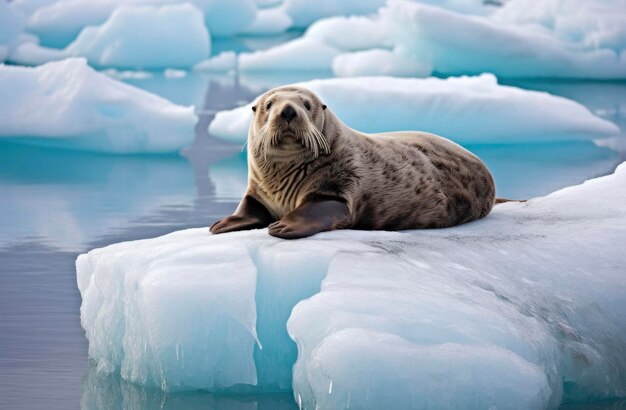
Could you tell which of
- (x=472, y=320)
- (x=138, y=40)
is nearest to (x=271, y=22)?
(x=138, y=40)

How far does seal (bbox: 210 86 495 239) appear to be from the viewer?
449cm

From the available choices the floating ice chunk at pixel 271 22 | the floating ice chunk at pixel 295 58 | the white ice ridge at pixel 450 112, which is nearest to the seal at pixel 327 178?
the white ice ridge at pixel 450 112

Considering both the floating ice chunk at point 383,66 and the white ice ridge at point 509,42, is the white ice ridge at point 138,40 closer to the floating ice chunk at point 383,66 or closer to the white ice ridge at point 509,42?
the white ice ridge at point 509,42

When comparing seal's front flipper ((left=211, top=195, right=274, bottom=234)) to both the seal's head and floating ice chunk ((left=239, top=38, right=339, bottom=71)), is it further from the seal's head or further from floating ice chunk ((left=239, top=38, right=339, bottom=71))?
floating ice chunk ((left=239, top=38, right=339, bottom=71))

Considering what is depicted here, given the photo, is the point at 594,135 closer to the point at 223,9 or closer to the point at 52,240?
the point at 52,240

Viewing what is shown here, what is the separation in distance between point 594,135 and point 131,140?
5041 mm

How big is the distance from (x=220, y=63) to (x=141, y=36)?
3.38 m

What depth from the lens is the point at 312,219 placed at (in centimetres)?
438

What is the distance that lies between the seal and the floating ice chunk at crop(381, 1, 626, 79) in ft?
39.0

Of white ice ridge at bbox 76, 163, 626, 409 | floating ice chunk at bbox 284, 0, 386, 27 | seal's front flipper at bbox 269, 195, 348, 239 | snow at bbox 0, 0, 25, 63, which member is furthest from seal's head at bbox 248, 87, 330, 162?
floating ice chunk at bbox 284, 0, 386, 27

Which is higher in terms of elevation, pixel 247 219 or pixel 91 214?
pixel 247 219

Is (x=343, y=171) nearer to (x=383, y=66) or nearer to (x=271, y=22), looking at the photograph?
(x=383, y=66)

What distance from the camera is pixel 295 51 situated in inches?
882

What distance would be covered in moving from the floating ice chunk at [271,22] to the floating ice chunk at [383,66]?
375 inches
